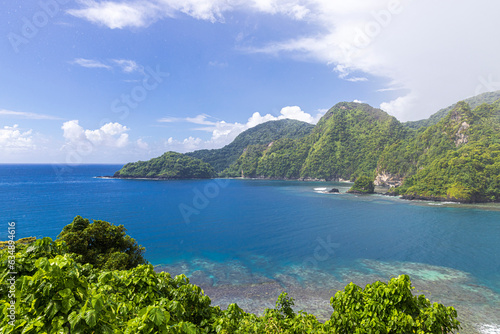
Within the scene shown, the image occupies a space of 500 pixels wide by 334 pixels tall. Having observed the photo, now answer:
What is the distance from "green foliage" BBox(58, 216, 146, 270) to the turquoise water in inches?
422

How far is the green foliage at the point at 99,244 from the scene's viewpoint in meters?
22.2

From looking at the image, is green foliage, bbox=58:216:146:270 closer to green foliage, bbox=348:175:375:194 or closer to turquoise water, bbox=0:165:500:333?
turquoise water, bbox=0:165:500:333

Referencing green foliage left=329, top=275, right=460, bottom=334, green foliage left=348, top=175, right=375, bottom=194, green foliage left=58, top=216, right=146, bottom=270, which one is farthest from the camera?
green foliage left=348, top=175, right=375, bottom=194

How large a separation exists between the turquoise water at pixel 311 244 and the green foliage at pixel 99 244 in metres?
10.7

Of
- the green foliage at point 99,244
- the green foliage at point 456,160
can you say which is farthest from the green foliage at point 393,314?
the green foliage at point 456,160

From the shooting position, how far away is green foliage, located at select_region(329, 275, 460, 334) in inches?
337

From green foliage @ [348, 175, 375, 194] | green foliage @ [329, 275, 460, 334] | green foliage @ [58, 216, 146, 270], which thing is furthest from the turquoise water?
green foliage @ [348, 175, 375, 194]

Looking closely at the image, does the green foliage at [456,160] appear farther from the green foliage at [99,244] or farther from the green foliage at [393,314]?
the green foliage at [99,244]

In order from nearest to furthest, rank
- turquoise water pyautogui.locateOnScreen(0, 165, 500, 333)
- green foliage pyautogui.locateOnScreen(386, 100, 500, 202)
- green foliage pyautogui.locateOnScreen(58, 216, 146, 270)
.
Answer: green foliage pyautogui.locateOnScreen(58, 216, 146, 270), turquoise water pyautogui.locateOnScreen(0, 165, 500, 333), green foliage pyautogui.locateOnScreen(386, 100, 500, 202)

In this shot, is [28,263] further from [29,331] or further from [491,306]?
[491,306]

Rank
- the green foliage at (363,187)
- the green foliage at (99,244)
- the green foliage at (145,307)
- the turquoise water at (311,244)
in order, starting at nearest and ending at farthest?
the green foliage at (145,307), the green foliage at (99,244), the turquoise water at (311,244), the green foliage at (363,187)

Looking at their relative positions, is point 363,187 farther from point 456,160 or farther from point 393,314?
point 393,314

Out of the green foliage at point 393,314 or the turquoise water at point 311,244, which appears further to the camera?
the turquoise water at point 311,244

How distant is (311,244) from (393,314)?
131 feet
